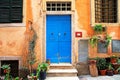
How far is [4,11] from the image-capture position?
1284 cm

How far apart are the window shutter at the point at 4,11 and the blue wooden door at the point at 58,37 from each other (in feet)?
6.19

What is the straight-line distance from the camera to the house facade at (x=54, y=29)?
12.8 meters

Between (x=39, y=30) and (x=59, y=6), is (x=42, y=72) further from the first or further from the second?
(x=59, y=6)

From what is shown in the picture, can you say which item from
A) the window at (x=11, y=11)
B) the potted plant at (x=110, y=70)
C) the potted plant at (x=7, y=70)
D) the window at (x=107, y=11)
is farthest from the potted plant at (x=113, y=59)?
the potted plant at (x=7, y=70)

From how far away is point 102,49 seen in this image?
1302cm

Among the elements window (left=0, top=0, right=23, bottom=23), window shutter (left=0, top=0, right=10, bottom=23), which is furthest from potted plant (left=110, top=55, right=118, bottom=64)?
window shutter (left=0, top=0, right=10, bottom=23)

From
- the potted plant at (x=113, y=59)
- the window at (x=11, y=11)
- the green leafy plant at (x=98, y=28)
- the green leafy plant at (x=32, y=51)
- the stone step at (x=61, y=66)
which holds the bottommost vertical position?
the stone step at (x=61, y=66)

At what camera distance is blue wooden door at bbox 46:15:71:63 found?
42.7 ft

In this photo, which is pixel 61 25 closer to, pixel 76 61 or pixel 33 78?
pixel 76 61

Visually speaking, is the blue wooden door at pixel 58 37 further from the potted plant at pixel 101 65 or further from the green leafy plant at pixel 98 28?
the potted plant at pixel 101 65

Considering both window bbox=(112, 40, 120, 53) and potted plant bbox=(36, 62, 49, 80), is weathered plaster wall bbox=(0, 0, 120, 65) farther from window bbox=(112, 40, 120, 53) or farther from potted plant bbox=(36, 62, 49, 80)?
potted plant bbox=(36, 62, 49, 80)

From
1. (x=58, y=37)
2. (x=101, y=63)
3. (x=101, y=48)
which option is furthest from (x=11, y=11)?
(x=101, y=63)

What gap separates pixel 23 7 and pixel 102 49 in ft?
13.9

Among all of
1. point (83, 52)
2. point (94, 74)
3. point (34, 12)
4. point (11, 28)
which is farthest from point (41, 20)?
point (94, 74)
